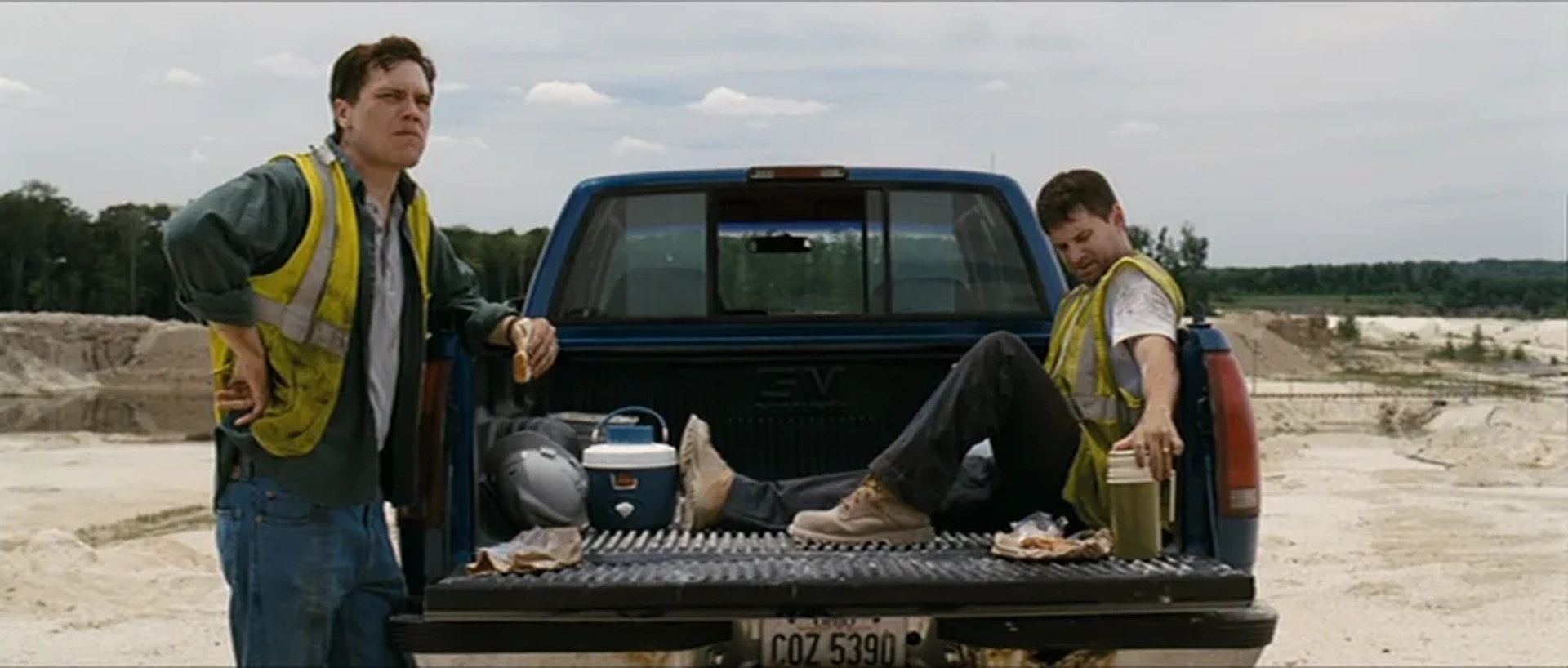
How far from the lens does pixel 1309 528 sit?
13.4 meters

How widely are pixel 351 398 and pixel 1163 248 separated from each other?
183ft

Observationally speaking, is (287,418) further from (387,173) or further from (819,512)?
(819,512)

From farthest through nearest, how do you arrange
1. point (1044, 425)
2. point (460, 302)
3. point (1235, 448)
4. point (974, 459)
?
point (974, 459) → point (460, 302) → point (1044, 425) → point (1235, 448)

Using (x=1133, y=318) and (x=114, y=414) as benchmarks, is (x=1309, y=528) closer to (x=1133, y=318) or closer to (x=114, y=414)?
(x=1133, y=318)


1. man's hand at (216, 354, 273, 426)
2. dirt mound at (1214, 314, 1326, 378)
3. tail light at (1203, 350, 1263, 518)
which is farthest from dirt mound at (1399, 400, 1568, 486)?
dirt mound at (1214, 314, 1326, 378)

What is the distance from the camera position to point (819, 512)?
4.23 meters

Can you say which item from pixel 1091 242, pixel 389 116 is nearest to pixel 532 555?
pixel 389 116

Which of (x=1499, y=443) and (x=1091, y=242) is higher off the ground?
(x=1091, y=242)

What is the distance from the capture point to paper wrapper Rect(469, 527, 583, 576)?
11.8 ft

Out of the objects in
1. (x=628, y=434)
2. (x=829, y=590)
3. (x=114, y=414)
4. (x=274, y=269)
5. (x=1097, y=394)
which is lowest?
(x=114, y=414)

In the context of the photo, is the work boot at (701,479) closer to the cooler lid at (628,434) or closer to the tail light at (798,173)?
the cooler lid at (628,434)

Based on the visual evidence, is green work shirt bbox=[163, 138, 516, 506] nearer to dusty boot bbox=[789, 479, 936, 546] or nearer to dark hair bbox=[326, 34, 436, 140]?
dark hair bbox=[326, 34, 436, 140]

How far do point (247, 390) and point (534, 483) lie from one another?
3.01 ft

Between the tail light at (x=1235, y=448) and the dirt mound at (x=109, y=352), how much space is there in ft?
129
